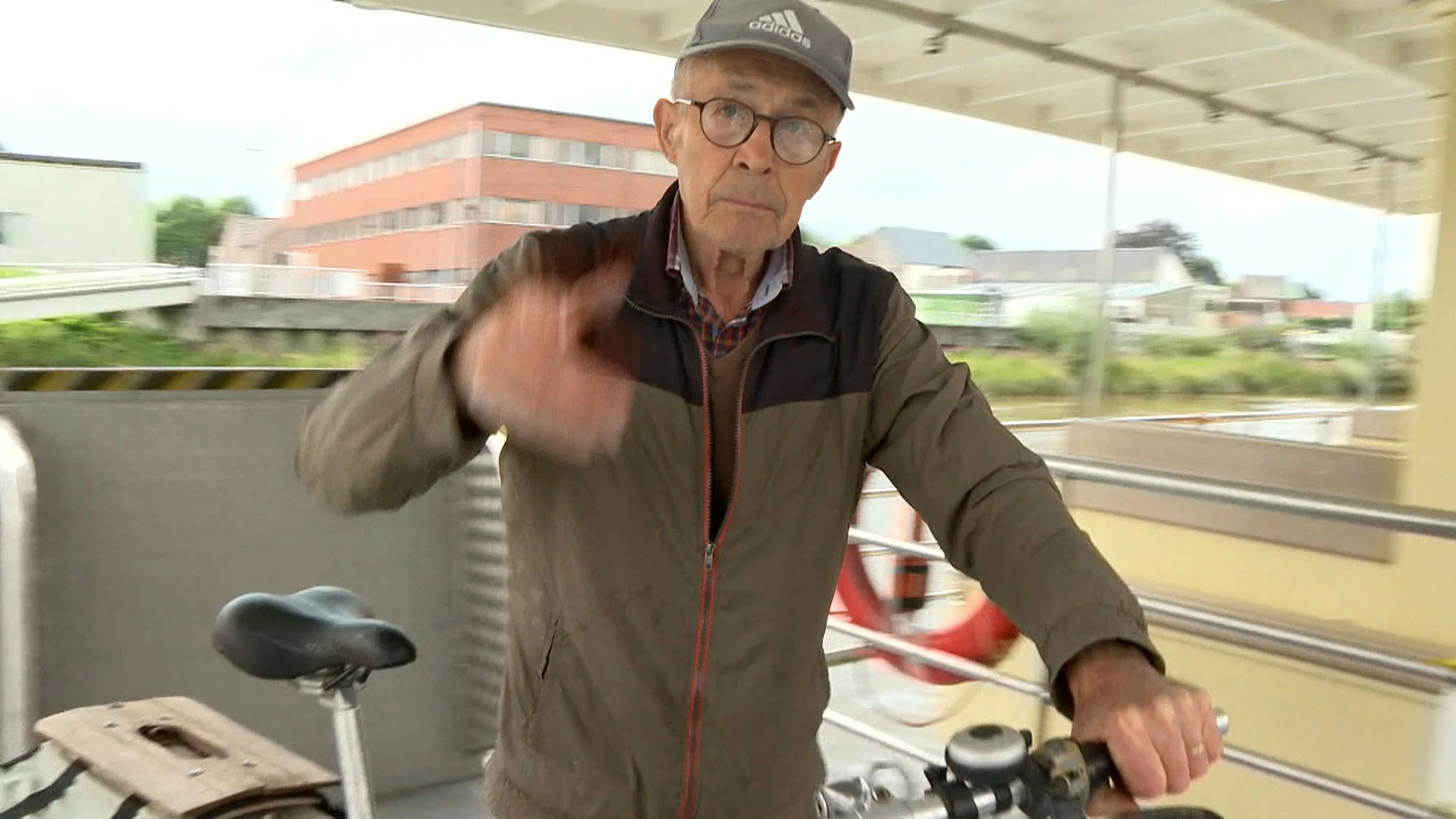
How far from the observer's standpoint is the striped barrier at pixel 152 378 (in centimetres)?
274

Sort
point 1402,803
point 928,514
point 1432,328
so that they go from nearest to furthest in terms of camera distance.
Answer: point 928,514
point 1402,803
point 1432,328

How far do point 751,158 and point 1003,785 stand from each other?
694 mm

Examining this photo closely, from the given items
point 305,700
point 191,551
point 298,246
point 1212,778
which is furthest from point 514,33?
point 1212,778

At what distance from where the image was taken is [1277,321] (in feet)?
14.6

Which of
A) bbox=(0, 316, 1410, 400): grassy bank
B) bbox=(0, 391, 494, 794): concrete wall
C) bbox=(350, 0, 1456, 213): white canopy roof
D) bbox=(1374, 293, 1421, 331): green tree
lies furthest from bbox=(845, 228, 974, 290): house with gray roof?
bbox=(0, 391, 494, 794): concrete wall

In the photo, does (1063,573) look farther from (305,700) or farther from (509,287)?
(305,700)

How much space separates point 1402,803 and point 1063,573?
1301 millimetres

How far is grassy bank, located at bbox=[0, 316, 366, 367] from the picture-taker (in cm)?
275

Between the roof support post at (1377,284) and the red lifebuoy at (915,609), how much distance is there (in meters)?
1.84

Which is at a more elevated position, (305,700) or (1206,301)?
(1206,301)

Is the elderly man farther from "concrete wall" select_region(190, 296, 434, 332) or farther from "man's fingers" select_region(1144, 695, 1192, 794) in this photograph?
"concrete wall" select_region(190, 296, 434, 332)

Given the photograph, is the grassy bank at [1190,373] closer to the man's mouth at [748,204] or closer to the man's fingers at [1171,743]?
the man's mouth at [748,204]

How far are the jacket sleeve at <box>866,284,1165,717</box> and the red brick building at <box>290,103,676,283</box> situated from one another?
5.07ft

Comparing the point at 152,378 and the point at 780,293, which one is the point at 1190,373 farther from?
the point at 780,293
